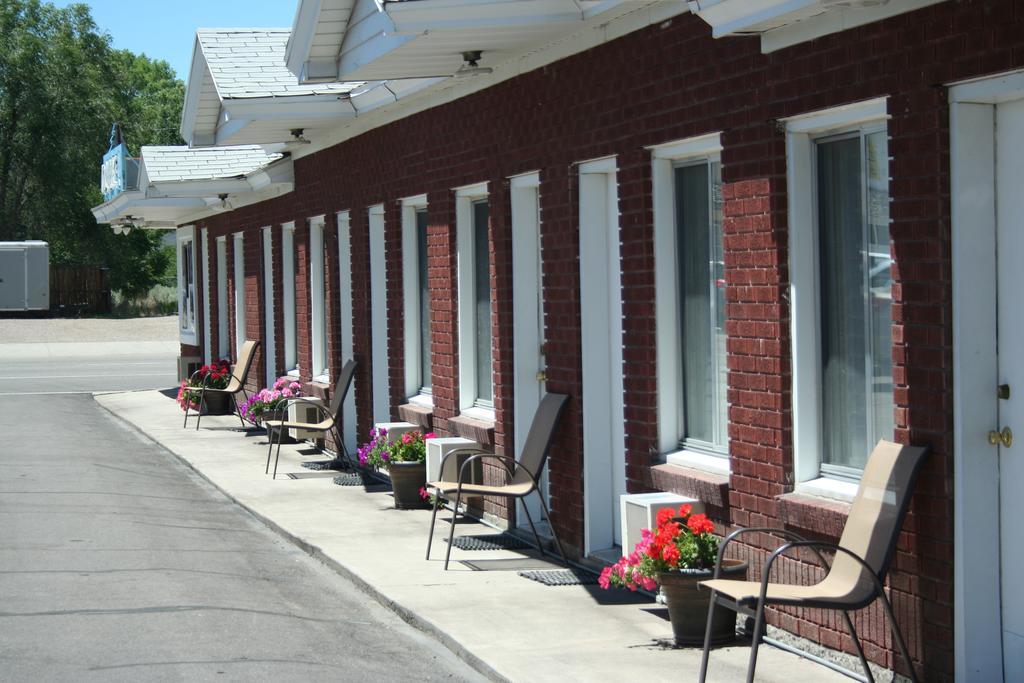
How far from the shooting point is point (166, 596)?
8195 mm

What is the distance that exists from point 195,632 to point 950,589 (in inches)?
150

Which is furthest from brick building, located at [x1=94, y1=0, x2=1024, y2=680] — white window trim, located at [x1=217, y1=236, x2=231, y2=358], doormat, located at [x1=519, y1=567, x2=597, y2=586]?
white window trim, located at [x1=217, y1=236, x2=231, y2=358]

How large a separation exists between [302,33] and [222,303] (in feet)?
42.2

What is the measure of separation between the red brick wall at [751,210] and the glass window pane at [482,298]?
0.30m

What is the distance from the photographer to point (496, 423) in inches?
418

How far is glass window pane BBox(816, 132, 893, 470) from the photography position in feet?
20.7

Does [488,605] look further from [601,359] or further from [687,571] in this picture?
[601,359]

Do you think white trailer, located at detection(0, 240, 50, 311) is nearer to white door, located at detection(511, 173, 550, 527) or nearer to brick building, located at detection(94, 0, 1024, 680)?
brick building, located at detection(94, 0, 1024, 680)

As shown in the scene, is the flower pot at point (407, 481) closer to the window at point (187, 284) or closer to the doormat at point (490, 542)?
the doormat at point (490, 542)

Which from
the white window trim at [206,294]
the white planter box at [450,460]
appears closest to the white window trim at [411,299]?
the white planter box at [450,460]

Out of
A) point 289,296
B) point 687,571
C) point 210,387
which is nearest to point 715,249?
point 687,571

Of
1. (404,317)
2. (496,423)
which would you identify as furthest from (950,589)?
(404,317)

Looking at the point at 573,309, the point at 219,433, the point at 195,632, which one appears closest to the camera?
the point at 195,632

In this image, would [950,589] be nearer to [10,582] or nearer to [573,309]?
[573,309]
